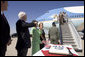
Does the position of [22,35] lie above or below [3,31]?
below

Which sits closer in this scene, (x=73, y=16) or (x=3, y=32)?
(x=3, y=32)

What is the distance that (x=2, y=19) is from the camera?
1.92 m

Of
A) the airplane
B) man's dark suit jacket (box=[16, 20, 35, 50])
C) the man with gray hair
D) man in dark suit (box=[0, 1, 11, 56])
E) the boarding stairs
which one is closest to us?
man in dark suit (box=[0, 1, 11, 56])

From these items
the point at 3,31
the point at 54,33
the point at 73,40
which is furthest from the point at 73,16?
the point at 3,31

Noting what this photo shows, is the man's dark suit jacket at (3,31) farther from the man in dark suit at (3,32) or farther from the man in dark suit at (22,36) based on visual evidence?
the man in dark suit at (22,36)

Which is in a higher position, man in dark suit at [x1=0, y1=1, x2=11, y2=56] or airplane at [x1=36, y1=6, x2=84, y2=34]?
man in dark suit at [x1=0, y1=1, x2=11, y2=56]

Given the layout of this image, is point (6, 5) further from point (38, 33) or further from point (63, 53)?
point (38, 33)

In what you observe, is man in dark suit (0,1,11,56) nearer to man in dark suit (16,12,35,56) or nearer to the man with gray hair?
man in dark suit (16,12,35,56)

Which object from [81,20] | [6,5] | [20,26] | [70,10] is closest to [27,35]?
[20,26]

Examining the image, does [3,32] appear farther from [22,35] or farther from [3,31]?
[22,35]

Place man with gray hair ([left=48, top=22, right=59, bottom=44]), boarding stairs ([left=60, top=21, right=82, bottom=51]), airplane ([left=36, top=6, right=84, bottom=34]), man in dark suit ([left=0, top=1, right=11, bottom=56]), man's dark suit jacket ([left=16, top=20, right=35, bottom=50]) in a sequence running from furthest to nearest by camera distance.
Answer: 1. airplane ([left=36, top=6, right=84, bottom=34])
2. boarding stairs ([left=60, top=21, right=82, bottom=51])
3. man with gray hair ([left=48, top=22, right=59, bottom=44])
4. man's dark suit jacket ([left=16, top=20, right=35, bottom=50])
5. man in dark suit ([left=0, top=1, right=11, bottom=56])

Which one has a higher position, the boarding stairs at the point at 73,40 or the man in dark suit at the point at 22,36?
the man in dark suit at the point at 22,36

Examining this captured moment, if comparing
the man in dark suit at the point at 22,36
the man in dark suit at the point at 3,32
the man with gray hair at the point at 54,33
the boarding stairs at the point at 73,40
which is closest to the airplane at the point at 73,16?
the boarding stairs at the point at 73,40

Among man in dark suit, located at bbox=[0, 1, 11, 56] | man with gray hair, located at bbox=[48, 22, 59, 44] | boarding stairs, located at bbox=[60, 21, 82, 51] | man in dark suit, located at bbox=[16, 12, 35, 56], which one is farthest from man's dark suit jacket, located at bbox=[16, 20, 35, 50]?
boarding stairs, located at bbox=[60, 21, 82, 51]
